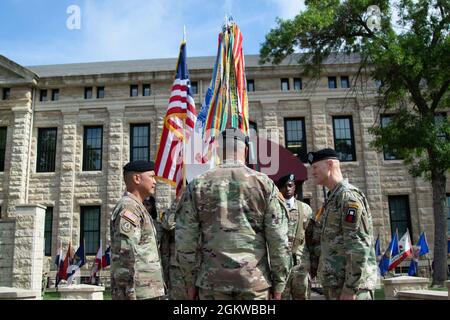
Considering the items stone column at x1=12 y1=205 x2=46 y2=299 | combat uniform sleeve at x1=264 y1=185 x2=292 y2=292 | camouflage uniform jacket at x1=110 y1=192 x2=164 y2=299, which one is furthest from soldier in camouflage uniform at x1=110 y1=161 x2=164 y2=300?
stone column at x1=12 y1=205 x2=46 y2=299

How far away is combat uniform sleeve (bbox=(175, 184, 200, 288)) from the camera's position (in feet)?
11.1

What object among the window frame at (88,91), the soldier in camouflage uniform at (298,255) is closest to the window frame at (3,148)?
the window frame at (88,91)

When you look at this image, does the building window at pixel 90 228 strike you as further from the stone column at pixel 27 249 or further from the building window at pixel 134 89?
the stone column at pixel 27 249

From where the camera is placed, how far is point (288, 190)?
6086mm

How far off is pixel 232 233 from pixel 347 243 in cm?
120

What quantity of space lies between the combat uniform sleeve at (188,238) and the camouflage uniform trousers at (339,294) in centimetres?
144

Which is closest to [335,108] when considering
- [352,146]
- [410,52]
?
[352,146]

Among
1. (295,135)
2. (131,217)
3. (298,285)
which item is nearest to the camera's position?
(131,217)

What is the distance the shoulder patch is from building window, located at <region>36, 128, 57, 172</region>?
1698 cm

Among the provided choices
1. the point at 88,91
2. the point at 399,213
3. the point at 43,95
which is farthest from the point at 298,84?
the point at 43,95

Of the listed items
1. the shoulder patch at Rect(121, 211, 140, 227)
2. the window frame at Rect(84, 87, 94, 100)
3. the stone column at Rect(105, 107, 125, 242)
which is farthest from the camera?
the window frame at Rect(84, 87, 94, 100)

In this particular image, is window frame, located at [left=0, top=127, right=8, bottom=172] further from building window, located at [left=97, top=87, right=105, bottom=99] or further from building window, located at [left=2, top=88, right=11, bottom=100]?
building window, located at [left=97, top=87, right=105, bottom=99]

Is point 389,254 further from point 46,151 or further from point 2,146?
point 2,146

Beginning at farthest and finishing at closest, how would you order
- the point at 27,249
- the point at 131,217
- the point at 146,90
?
the point at 146,90, the point at 27,249, the point at 131,217
